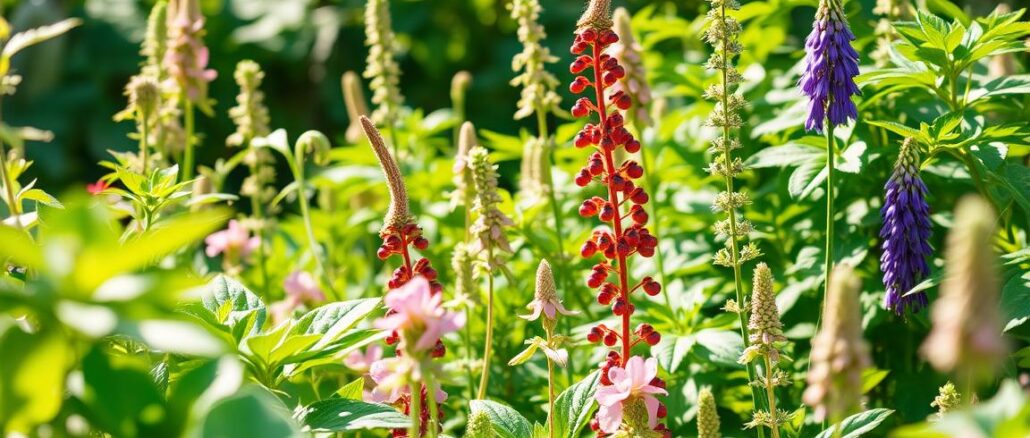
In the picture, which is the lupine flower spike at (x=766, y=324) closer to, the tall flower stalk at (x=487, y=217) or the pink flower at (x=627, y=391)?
the pink flower at (x=627, y=391)

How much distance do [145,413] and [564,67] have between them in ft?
16.8

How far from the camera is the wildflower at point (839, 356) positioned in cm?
108

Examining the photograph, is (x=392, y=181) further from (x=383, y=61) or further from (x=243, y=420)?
(x=383, y=61)

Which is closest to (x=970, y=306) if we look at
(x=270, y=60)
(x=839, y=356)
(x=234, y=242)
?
(x=839, y=356)

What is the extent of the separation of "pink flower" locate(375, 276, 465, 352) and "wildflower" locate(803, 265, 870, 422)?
0.40 metres

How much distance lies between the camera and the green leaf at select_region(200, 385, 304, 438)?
1.08 meters

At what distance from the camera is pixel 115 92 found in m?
6.89

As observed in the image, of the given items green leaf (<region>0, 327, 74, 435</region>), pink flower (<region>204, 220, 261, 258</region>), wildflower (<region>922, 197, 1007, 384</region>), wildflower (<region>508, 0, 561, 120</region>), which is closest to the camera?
wildflower (<region>922, 197, 1007, 384</region>)

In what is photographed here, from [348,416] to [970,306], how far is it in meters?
0.88

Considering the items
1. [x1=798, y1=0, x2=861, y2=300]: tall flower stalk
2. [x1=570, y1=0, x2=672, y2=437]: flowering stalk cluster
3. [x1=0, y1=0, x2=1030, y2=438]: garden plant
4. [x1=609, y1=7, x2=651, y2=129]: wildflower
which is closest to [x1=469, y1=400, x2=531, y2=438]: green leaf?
[x1=0, y1=0, x2=1030, y2=438]: garden plant

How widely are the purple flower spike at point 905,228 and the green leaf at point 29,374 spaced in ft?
4.44

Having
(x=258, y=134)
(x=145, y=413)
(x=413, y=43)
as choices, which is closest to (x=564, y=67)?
(x=413, y=43)

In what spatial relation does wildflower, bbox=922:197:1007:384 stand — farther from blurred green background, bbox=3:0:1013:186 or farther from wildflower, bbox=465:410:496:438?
blurred green background, bbox=3:0:1013:186

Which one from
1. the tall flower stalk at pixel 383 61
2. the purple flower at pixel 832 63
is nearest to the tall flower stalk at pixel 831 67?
the purple flower at pixel 832 63
